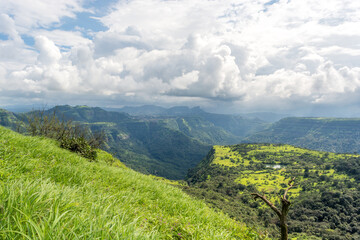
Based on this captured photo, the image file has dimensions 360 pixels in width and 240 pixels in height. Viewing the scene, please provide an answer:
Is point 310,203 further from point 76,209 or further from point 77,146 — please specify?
point 76,209

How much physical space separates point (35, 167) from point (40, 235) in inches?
214

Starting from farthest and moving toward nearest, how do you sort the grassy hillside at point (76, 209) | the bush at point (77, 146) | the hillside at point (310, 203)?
the hillside at point (310, 203) → the bush at point (77, 146) → the grassy hillside at point (76, 209)

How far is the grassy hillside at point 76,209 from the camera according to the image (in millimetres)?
2445

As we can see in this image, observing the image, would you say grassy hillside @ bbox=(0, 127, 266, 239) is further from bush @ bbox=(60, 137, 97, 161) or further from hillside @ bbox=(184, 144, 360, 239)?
hillside @ bbox=(184, 144, 360, 239)

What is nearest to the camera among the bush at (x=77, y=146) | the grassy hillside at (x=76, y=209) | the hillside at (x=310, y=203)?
the grassy hillside at (x=76, y=209)

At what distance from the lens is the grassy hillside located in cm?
244

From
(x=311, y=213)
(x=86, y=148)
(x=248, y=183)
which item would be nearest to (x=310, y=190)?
(x=311, y=213)

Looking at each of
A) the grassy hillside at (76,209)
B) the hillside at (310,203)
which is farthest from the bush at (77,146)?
Result: the hillside at (310,203)

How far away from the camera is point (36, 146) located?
29.2 feet

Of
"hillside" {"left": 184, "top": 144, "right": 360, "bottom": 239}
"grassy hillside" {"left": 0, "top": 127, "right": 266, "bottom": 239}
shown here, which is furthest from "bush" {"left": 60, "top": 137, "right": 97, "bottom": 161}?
"hillside" {"left": 184, "top": 144, "right": 360, "bottom": 239}

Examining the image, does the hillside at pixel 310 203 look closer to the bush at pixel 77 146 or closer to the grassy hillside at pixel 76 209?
the bush at pixel 77 146

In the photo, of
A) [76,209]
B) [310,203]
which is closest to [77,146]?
[76,209]

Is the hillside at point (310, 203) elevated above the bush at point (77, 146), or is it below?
below

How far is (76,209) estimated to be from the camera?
3.23 m
